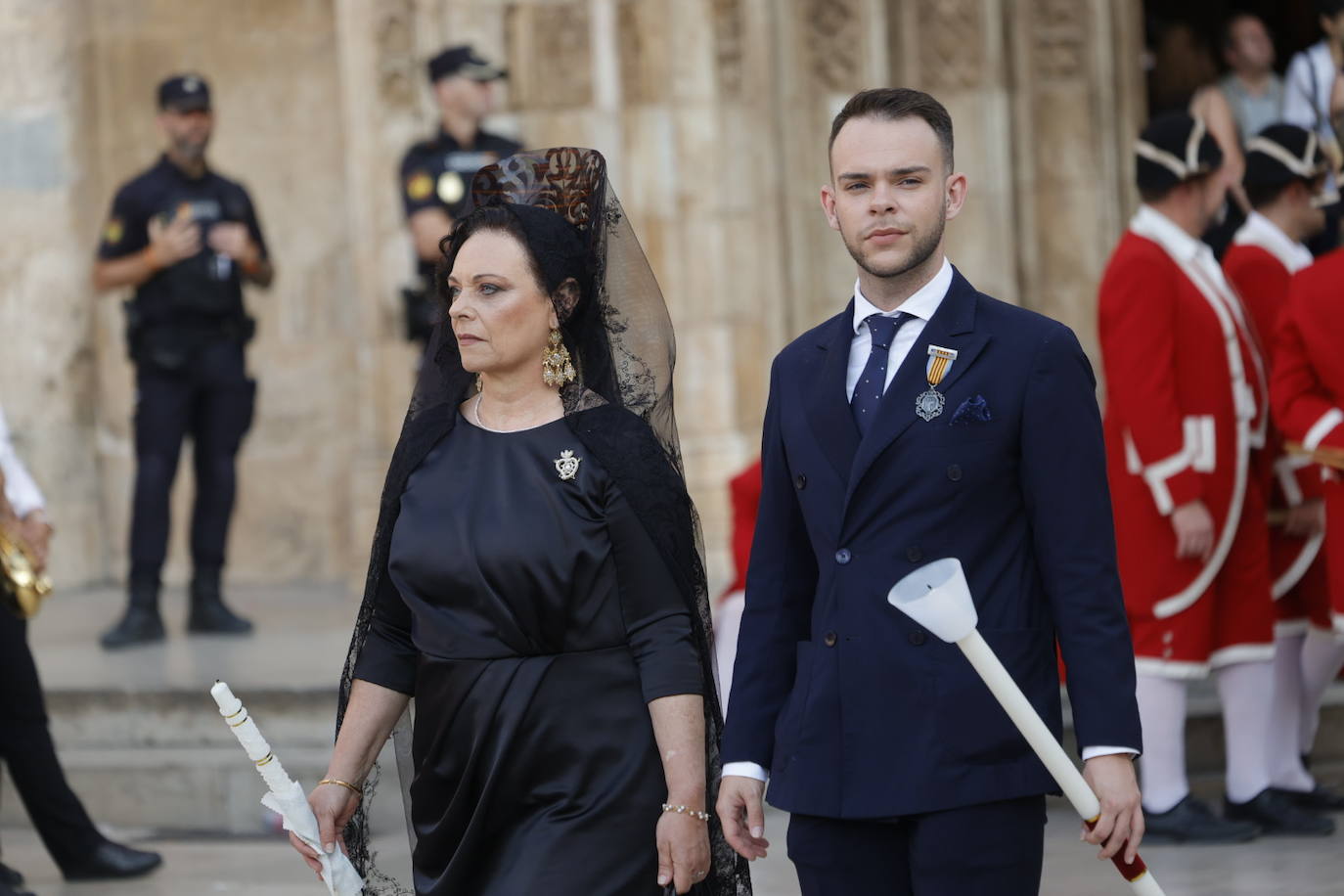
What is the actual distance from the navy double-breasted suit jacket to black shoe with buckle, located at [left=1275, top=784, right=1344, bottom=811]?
3.21 meters

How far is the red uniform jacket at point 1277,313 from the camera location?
20.3 feet

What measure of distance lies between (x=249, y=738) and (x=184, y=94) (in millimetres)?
5125

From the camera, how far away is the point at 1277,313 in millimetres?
6258

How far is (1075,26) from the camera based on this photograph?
1023 cm

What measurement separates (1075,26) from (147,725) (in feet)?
18.4

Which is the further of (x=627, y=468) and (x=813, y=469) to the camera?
(x=627, y=468)

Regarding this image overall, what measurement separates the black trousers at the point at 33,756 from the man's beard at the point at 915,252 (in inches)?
130

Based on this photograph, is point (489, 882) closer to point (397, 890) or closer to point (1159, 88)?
point (397, 890)

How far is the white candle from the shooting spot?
3.46m

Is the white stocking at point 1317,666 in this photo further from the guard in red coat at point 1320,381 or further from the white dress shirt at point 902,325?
the white dress shirt at point 902,325

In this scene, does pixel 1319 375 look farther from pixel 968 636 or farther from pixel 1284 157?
pixel 968 636

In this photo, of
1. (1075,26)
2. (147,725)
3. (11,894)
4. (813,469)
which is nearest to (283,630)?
(147,725)

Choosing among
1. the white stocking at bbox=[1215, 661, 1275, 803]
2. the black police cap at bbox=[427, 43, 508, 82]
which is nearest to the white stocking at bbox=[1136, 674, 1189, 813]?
the white stocking at bbox=[1215, 661, 1275, 803]

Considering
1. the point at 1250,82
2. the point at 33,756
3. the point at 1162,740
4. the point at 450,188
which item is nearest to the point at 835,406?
the point at 1162,740
